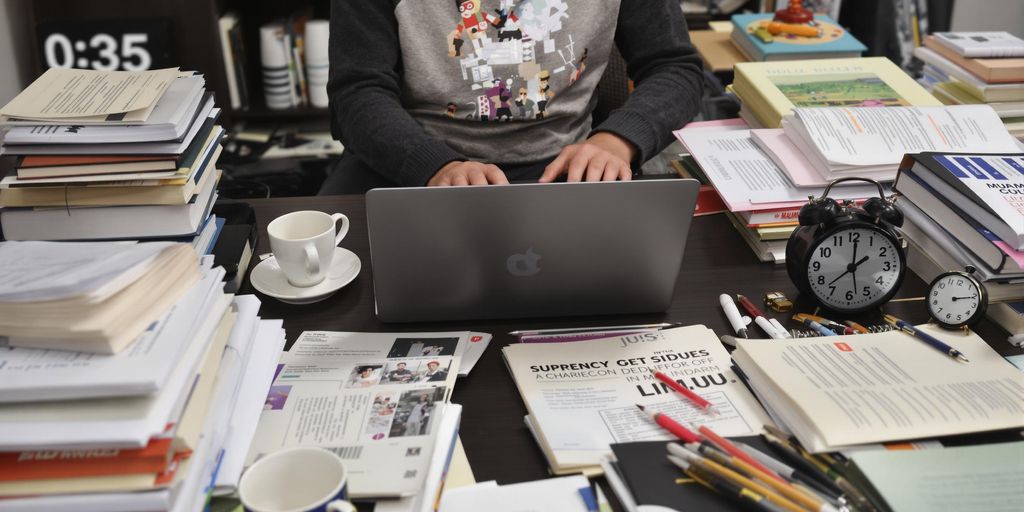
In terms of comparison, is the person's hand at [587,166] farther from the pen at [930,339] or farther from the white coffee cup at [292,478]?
the white coffee cup at [292,478]

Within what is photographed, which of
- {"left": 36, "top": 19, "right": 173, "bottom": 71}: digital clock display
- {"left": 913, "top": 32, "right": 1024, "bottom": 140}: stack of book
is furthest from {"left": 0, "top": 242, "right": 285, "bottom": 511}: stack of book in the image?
{"left": 36, "top": 19, "right": 173, "bottom": 71}: digital clock display

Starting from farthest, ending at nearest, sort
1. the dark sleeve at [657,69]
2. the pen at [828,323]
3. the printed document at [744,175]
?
the dark sleeve at [657,69] < the printed document at [744,175] < the pen at [828,323]

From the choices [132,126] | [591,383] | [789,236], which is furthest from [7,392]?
[789,236]

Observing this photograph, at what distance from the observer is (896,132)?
46.4 inches

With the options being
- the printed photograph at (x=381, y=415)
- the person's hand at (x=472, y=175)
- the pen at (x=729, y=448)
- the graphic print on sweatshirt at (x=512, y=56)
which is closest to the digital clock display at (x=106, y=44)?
the graphic print on sweatshirt at (x=512, y=56)

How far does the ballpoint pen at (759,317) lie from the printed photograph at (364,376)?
42cm

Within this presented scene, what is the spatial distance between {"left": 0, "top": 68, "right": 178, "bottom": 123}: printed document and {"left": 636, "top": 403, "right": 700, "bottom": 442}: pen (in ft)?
2.04

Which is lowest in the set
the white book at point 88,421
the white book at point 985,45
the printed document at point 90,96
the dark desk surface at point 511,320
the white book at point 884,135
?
the dark desk surface at point 511,320

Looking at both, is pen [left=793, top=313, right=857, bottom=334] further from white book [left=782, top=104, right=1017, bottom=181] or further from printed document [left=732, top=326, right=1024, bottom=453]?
white book [left=782, top=104, right=1017, bottom=181]

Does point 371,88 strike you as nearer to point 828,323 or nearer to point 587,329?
point 587,329

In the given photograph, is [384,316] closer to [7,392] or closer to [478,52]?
[7,392]

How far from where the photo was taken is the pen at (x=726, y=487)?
24.8 inches

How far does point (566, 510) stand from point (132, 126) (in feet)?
2.00

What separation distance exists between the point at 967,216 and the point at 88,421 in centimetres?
94
